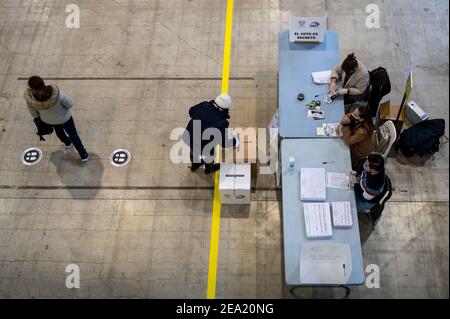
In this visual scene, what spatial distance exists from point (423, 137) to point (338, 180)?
189 cm

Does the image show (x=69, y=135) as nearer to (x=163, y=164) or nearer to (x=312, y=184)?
(x=163, y=164)

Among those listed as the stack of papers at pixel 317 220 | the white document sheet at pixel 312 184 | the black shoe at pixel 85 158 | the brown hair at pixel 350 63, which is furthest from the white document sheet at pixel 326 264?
the black shoe at pixel 85 158

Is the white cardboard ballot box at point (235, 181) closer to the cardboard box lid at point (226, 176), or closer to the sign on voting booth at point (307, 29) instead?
the cardboard box lid at point (226, 176)

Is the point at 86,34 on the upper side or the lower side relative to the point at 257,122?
upper

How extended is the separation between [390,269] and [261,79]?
3.66 meters

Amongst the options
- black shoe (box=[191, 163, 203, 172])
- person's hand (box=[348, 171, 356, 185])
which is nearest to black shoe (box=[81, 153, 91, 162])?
black shoe (box=[191, 163, 203, 172])

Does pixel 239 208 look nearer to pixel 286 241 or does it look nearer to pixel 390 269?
pixel 286 241

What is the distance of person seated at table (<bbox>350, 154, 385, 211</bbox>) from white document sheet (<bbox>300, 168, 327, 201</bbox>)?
371 millimetres

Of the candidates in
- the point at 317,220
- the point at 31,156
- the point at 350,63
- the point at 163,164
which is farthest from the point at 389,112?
the point at 31,156

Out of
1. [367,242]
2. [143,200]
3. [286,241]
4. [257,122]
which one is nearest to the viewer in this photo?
[286,241]

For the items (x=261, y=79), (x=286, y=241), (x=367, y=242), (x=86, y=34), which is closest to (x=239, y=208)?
(x=286, y=241)

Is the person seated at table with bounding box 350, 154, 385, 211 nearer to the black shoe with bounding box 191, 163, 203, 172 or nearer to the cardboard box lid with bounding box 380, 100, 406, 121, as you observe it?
the cardboard box lid with bounding box 380, 100, 406, 121

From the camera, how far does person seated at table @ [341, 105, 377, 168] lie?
527 cm
